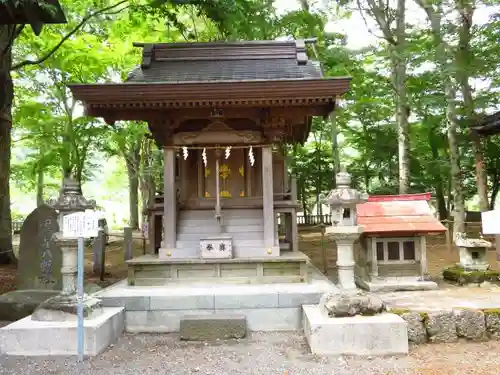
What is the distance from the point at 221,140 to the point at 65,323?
5.18 m

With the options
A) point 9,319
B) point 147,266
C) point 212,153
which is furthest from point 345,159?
point 9,319

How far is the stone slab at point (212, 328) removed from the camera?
6730 millimetres

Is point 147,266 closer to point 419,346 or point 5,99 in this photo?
point 419,346

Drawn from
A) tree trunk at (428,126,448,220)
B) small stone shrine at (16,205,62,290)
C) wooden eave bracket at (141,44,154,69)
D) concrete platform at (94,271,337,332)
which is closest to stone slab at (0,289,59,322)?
small stone shrine at (16,205,62,290)

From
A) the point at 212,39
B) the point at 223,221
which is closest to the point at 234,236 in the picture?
the point at 223,221

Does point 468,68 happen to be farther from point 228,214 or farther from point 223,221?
point 223,221

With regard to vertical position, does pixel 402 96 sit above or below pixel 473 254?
above

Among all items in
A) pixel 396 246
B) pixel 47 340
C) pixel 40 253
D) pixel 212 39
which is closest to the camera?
pixel 47 340

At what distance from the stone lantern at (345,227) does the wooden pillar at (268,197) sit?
2552 millimetres

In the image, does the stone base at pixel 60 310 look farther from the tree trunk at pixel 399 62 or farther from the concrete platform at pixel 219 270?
the tree trunk at pixel 399 62

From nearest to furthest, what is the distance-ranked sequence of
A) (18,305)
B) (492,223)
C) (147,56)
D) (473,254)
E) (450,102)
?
1. (492,223)
2. (18,305)
3. (473,254)
4. (147,56)
5. (450,102)

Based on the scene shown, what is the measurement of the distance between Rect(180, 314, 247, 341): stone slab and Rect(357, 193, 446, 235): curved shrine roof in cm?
370

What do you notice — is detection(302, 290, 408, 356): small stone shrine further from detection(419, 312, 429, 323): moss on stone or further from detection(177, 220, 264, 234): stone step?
detection(177, 220, 264, 234): stone step

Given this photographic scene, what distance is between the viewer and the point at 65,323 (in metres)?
6.10
